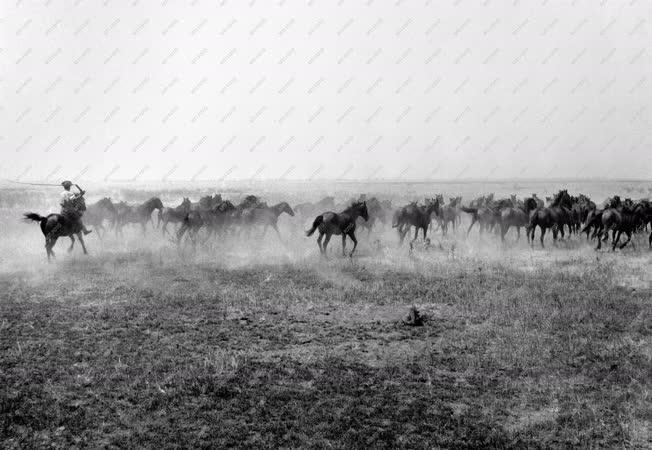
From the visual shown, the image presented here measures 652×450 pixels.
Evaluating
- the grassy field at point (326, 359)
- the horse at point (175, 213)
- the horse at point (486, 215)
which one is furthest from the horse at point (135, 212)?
the horse at point (486, 215)

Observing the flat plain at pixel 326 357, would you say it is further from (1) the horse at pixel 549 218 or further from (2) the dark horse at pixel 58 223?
(1) the horse at pixel 549 218

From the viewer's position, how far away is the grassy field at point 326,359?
5.73 m

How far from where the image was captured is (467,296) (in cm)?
1194

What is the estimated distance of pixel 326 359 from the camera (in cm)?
797

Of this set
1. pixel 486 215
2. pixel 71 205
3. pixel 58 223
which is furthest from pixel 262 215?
pixel 486 215

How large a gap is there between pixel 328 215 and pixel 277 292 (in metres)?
5.91

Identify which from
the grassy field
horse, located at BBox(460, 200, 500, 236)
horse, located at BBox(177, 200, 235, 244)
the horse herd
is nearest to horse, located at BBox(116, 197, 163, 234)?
the horse herd

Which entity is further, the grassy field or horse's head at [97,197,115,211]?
horse's head at [97,197,115,211]

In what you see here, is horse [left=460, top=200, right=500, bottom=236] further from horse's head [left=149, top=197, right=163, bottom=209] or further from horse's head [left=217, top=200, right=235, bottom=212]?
horse's head [left=149, top=197, right=163, bottom=209]

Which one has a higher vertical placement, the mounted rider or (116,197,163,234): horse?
the mounted rider

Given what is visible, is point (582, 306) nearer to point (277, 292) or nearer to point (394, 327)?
point (394, 327)

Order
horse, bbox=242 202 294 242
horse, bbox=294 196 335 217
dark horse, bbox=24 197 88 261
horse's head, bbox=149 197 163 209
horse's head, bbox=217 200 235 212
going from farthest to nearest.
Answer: horse, bbox=294 196 335 217, horse's head, bbox=149 197 163 209, horse, bbox=242 202 294 242, horse's head, bbox=217 200 235 212, dark horse, bbox=24 197 88 261

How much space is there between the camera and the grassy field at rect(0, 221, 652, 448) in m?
5.73

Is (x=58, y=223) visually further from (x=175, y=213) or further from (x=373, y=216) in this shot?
(x=373, y=216)
